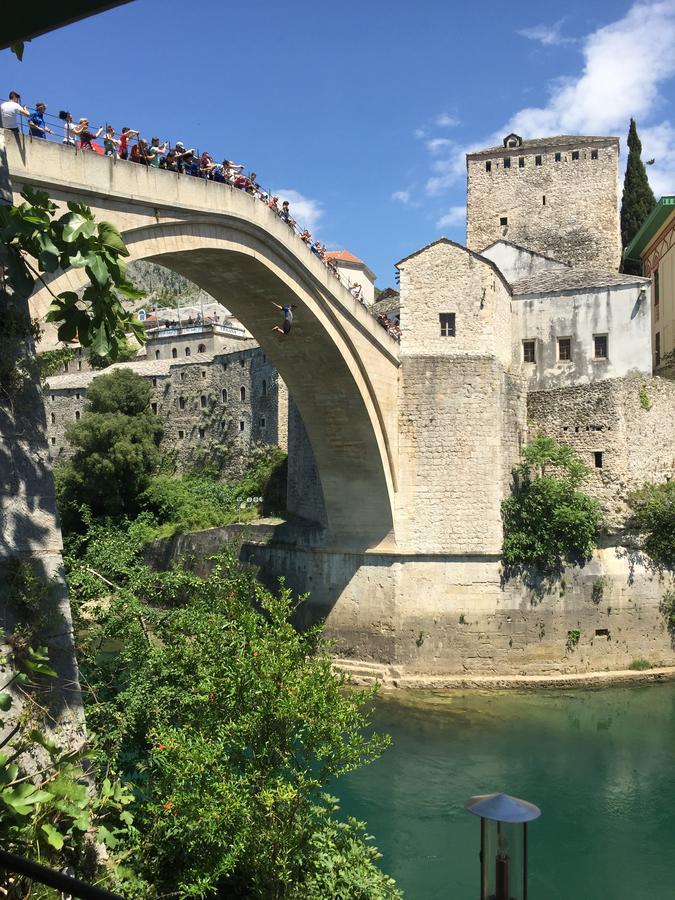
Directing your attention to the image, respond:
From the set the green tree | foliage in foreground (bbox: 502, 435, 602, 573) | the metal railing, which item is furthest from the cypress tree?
the metal railing

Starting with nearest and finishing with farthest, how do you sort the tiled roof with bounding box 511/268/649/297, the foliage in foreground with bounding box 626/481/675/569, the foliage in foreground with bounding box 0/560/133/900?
the foliage in foreground with bounding box 0/560/133/900, the foliage in foreground with bounding box 626/481/675/569, the tiled roof with bounding box 511/268/649/297

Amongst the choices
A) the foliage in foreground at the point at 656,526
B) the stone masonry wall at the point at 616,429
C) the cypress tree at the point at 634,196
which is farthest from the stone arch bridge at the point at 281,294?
the cypress tree at the point at 634,196

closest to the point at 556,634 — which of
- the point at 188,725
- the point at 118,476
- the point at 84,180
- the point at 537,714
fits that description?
the point at 537,714

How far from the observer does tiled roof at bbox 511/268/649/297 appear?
65.9 ft

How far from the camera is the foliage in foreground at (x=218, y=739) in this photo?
666 centimetres

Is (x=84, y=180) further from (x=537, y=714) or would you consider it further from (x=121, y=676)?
(x=537, y=714)

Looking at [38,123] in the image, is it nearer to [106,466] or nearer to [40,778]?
[40,778]

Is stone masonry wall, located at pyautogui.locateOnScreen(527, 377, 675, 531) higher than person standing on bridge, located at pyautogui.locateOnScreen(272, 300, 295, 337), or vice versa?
person standing on bridge, located at pyautogui.locateOnScreen(272, 300, 295, 337)

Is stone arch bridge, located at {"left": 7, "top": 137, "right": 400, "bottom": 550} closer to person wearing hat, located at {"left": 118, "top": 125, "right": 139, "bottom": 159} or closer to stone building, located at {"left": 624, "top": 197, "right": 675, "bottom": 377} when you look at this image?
person wearing hat, located at {"left": 118, "top": 125, "right": 139, "bottom": 159}

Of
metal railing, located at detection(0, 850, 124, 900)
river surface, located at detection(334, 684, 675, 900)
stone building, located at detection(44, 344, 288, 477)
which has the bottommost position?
river surface, located at detection(334, 684, 675, 900)

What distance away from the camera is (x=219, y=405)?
102 ft

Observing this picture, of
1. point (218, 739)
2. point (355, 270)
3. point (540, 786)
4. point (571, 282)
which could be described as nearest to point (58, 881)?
point (218, 739)

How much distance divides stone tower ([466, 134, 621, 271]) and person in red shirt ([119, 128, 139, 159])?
69.5ft

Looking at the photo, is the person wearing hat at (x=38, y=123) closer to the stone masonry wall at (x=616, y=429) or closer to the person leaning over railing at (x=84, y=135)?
the person leaning over railing at (x=84, y=135)
